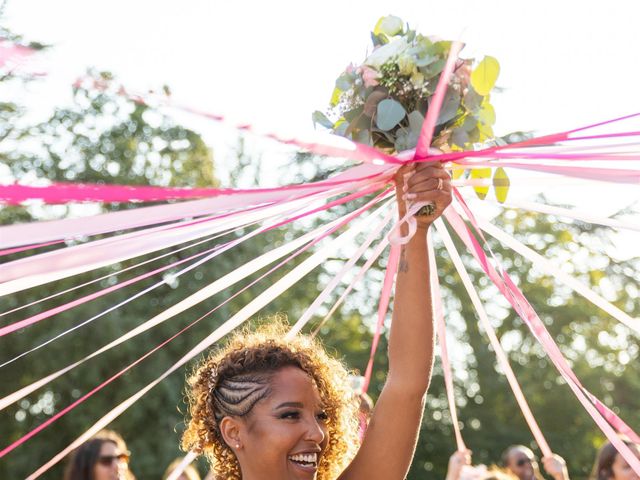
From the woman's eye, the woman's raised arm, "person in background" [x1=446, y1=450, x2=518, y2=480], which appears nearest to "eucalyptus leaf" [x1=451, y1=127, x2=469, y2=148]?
the woman's raised arm

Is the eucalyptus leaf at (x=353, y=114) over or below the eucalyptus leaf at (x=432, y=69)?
below

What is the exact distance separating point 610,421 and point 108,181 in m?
13.8

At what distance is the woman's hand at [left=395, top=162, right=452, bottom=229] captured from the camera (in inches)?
110

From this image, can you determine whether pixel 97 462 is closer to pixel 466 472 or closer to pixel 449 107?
pixel 466 472

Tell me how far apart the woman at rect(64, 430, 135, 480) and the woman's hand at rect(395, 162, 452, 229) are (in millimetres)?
2892

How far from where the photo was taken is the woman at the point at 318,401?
2707 millimetres

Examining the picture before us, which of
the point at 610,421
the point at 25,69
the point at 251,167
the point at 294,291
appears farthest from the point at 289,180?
the point at 25,69

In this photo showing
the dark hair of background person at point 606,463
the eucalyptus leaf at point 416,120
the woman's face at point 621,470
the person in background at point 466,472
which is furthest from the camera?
the dark hair of background person at point 606,463

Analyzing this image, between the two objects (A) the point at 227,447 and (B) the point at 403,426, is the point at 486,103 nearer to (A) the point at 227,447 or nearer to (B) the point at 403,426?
(B) the point at 403,426

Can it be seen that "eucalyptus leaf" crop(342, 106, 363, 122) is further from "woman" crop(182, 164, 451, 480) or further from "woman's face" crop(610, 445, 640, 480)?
"woman's face" crop(610, 445, 640, 480)

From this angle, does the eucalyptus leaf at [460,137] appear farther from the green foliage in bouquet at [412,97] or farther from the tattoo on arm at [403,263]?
the tattoo on arm at [403,263]

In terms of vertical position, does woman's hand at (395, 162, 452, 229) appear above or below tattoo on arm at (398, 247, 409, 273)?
above

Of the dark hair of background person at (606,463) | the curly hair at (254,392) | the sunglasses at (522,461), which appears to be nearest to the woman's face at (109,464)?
the curly hair at (254,392)

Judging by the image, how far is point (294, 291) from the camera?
18.2 meters
